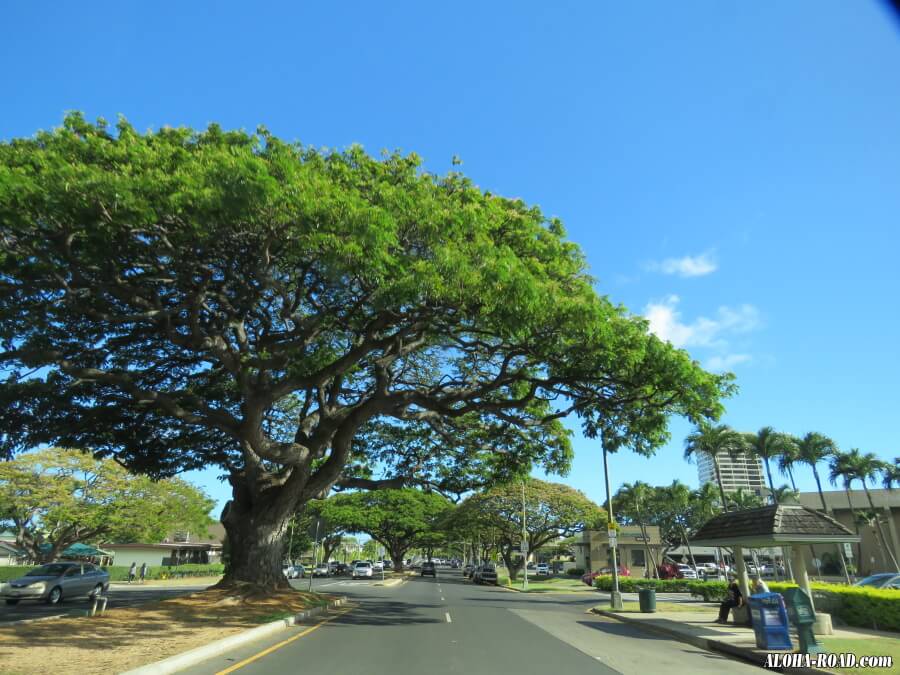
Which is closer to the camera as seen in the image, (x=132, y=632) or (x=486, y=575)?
(x=132, y=632)

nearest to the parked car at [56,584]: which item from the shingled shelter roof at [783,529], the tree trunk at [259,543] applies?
the tree trunk at [259,543]

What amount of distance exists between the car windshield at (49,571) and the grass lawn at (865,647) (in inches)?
985

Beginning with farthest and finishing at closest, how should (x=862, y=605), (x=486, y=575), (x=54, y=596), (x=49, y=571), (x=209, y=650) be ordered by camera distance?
(x=486, y=575) < (x=49, y=571) < (x=54, y=596) < (x=862, y=605) < (x=209, y=650)

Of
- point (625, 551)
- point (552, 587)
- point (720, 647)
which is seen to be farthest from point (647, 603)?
point (625, 551)

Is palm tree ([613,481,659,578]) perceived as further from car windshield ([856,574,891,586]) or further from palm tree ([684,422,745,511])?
car windshield ([856,574,891,586])

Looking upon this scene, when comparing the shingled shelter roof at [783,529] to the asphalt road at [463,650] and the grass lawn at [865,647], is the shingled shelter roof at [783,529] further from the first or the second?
the asphalt road at [463,650]

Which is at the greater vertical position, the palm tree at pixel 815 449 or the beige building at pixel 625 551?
the palm tree at pixel 815 449

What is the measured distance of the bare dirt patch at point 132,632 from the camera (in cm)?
880

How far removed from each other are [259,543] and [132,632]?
6981 mm

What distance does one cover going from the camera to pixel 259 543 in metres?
19.1

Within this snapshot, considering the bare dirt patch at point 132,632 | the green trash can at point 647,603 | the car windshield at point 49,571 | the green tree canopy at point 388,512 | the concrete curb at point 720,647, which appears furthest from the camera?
the green tree canopy at point 388,512

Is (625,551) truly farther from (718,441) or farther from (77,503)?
(77,503)

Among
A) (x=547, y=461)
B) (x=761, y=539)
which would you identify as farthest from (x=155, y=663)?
(x=547, y=461)

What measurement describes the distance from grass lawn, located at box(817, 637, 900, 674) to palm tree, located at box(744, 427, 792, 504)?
3876 centimetres
